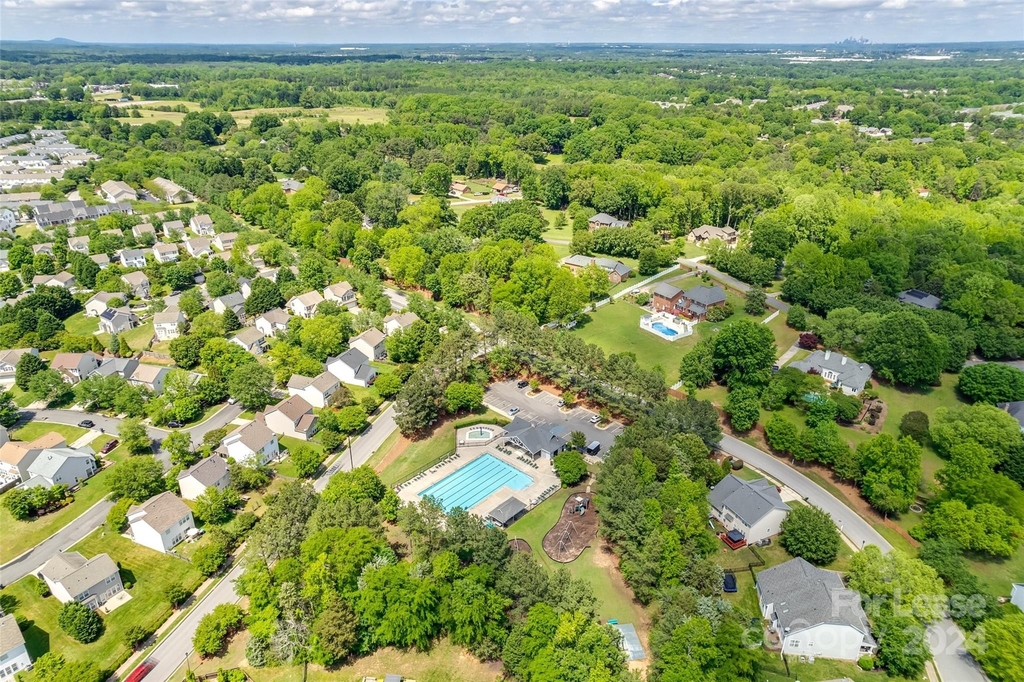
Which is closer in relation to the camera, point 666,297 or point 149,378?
point 149,378

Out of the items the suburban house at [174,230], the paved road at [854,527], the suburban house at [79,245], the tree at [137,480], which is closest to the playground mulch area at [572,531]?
the paved road at [854,527]

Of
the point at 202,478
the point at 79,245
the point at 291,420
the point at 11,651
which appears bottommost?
the point at 11,651

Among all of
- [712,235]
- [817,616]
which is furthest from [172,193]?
[817,616]

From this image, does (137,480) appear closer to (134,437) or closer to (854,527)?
(134,437)

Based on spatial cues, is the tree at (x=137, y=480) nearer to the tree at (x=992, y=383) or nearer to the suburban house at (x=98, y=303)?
the suburban house at (x=98, y=303)

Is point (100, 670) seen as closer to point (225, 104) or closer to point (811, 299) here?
point (811, 299)

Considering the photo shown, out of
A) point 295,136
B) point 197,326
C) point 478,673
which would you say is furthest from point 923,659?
point 295,136

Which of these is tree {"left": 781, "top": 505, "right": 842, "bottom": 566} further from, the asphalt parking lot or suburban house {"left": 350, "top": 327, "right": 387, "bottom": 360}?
suburban house {"left": 350, "top": 327, "right": 387, "bottom": 360}
